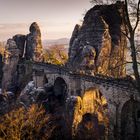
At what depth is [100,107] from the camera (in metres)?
46.5

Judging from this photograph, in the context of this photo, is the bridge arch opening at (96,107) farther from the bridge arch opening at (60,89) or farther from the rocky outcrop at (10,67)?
the rocky outcrop at (10,67)

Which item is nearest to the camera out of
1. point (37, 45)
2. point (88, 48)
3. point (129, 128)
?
point (129, 128)

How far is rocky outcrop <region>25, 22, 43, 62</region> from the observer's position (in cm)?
6900

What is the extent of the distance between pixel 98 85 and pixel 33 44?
107 ft

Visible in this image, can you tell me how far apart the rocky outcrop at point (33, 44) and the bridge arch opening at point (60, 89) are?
57.1 ft

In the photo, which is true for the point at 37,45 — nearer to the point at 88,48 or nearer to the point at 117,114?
the point at 88,48

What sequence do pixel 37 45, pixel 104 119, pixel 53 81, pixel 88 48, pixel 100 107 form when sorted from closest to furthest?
pixel 104 119 → pixel 100 107 → pixel 88 48 → pixel 53 81 → pixel 37 45

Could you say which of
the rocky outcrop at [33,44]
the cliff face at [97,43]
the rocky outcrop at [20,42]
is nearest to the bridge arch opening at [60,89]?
the cliff face at [97,43]

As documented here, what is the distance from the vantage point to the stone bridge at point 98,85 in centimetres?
3419

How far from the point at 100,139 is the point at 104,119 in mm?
3666

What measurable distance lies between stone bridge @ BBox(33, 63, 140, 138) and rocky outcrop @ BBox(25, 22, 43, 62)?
12420mm

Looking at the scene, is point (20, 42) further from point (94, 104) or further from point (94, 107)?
point (94, 107)

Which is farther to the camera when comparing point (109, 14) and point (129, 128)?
point (109, 14)

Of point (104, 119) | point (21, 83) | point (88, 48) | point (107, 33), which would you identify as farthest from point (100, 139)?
point (21, 83)
